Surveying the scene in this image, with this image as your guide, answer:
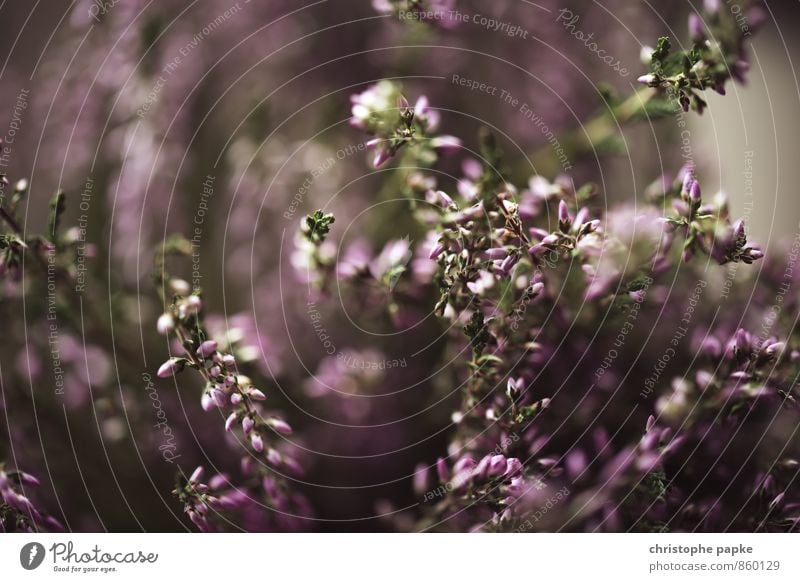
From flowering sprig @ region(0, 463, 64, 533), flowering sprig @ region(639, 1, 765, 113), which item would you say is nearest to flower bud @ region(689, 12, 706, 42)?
flowering sprig @ region(639, 1, 765, 113)

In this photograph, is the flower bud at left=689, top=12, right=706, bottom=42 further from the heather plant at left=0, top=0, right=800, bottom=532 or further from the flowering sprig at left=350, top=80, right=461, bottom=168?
the flowering sprig at left=350, top=80, right=461, bottom=168

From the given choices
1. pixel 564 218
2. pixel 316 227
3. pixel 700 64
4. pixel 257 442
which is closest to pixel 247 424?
pixel 257 442

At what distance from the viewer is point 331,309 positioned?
2.26 ft

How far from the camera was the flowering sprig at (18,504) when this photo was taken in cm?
54

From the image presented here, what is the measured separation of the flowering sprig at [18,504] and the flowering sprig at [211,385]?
0.14m

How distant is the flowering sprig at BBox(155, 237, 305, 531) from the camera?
479mm

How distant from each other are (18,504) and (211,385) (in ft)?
0.75

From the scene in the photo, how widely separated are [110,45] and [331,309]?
363 mm
